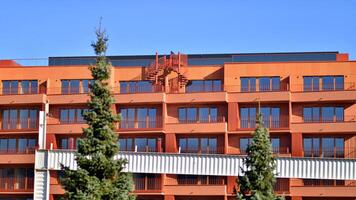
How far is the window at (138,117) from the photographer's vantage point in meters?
73.8

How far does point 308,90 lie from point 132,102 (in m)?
16.4

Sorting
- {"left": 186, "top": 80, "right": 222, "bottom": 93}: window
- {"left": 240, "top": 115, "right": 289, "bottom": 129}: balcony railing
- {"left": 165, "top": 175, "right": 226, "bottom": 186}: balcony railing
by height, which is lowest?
{"left": 165, "top": 175, "right": 226, "bottom": 186}: balcony railing

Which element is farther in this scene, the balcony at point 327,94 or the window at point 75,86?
the window at point 75,86

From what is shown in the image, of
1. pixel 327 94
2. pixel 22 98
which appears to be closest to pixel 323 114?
pixel 327 94

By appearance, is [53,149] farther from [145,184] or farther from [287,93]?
[287,93]

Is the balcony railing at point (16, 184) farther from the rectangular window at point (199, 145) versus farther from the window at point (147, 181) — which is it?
the rectangular window at point (199, 145)

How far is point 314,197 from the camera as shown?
226ft

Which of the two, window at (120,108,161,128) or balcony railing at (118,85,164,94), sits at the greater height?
balcony railing at (118,85,164,94)

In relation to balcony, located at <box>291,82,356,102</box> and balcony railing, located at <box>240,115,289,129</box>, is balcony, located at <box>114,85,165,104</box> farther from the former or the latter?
balcony, located at <box>291,82,356,102</box>

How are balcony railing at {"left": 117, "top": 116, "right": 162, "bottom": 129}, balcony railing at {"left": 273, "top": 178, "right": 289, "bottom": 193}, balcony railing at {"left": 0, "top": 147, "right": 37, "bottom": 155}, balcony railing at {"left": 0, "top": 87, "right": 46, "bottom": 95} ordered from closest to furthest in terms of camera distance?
1. balcony railing at {"left": 273, "top": 178, "right": 289, "bottom": 193}
2. balcony railing at {"left": 117, "top": 116, "right": 162, "bottom": 129}
3. balcony railing at {"left": 0, "top": 147, "right": 37, "bottom": 155}
4. balcony railing at {"left": 0, "top": 87, "right": 46, "bottom": 95}

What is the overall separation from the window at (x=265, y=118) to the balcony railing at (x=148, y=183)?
31.1ft

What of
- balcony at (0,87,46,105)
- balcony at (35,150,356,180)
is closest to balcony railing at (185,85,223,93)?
balcony at (35,150,356,180)

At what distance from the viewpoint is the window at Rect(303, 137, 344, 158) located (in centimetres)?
7088

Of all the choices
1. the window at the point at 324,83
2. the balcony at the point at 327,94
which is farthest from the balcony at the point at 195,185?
the window at the point at 324,83
